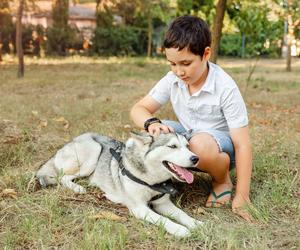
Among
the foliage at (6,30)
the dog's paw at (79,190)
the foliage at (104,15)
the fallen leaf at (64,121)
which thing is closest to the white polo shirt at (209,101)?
the dog's paw at (79,190)

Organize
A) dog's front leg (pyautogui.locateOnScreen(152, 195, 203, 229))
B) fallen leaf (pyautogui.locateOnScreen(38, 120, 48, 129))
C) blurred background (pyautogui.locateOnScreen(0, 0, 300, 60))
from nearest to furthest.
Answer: dog's front leg (pyautogui.locateOnScreen(152, 195, 203, 229)), fallen leaf (pyautogui.locateOnScreen(38, 120, 48, 129)), blurred background (pyautogui.locateOnScreen(0, 0, 300, 60))

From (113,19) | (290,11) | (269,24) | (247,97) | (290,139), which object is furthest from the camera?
(113,19)

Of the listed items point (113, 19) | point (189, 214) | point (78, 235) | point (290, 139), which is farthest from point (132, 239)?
point (113, 19)

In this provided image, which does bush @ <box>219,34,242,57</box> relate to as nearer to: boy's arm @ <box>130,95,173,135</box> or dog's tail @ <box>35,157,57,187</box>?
boy's arm @ <box>130,95,173,135</box>

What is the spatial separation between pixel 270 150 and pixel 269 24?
442 cm

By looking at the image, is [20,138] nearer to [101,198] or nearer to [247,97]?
[101,198]

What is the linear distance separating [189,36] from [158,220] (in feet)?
3.91

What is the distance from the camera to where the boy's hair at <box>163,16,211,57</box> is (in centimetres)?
302

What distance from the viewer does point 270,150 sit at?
4.63 meters

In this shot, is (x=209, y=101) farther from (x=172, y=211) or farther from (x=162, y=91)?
(x=172, y=211)

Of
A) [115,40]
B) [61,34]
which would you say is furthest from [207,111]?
[115,40]

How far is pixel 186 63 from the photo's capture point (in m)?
3.09

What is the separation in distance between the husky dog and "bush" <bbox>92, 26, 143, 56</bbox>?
800 inches

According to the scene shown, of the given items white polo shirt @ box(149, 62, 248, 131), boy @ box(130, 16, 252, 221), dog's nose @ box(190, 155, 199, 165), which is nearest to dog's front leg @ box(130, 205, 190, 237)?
dog's nose @ box(190, 155, 199, 165)
